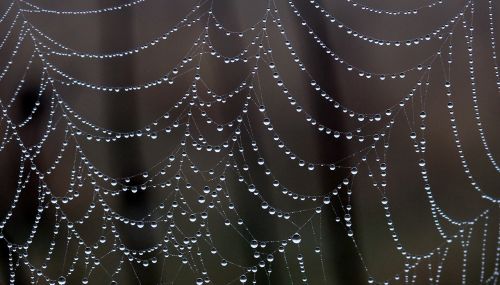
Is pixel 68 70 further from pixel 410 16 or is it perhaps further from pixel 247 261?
pixel 410 16

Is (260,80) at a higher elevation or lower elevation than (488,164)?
higher

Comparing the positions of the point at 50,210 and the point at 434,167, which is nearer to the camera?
the point at 50,210

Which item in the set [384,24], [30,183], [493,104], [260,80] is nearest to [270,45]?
[260,80]

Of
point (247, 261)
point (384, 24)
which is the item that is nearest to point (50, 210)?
point (247, 261)

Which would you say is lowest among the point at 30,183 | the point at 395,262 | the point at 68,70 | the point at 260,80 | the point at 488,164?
the point at 395,262

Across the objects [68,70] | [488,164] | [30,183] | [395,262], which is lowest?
[395,262]

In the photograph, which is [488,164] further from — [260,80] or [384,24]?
[260,80]
